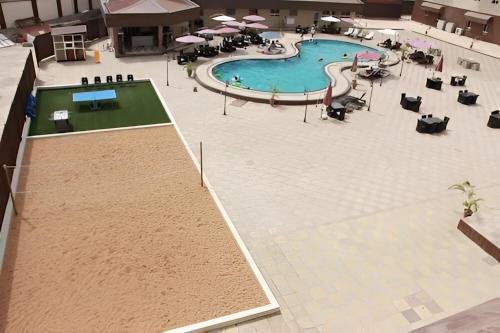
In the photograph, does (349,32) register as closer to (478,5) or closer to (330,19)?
(330,19)

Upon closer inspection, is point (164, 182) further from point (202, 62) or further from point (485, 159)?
point (202, 62)

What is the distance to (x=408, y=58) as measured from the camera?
1495 inches

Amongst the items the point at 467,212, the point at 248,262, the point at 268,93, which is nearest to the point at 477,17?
the point at 268,93

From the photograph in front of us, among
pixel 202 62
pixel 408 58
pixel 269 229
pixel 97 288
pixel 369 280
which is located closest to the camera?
pixel 97 288

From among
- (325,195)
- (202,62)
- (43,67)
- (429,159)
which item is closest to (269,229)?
(325,195)

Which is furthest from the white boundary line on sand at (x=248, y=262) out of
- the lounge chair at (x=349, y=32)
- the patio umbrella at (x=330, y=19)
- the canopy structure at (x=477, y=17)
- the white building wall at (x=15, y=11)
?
the canopy structure at (x=477, y=17)

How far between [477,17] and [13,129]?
51.5 m

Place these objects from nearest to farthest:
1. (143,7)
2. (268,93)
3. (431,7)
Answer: (268,93) < (143,7) < (431,7)

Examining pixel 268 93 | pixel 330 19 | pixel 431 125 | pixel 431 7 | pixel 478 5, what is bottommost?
pixel 268 93

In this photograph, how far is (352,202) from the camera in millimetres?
15664

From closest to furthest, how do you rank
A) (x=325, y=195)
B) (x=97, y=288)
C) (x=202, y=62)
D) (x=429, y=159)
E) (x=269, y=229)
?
(x=97, y=288)
(x=269, y=229)
(x=325, y=195)
(x=429, y=159)
(x=202, y=62)

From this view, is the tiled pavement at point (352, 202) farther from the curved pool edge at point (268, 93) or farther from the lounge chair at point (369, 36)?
the lounge chair at point (369, 36)

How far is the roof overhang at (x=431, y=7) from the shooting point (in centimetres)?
5391

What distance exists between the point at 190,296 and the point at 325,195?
738cm
